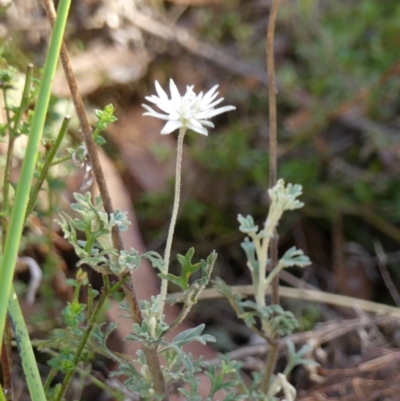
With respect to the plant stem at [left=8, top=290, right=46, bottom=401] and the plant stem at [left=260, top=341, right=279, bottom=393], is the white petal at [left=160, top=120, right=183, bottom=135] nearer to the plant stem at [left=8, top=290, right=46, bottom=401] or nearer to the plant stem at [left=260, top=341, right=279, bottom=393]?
the plant stem at [left=8, top=290, right=46, bottom=401]

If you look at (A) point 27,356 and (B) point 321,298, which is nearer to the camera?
(A) point 27,356

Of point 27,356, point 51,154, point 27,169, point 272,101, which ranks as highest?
point 272,101

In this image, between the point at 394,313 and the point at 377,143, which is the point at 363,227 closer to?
the point at 377,143

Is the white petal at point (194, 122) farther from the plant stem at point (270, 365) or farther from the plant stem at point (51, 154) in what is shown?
the plant stem at point (270, 365)

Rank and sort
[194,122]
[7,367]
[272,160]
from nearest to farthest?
[194,122], [7,367], [272,160]

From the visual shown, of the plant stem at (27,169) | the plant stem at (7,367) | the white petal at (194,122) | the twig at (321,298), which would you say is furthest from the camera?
the twig at (321,298)

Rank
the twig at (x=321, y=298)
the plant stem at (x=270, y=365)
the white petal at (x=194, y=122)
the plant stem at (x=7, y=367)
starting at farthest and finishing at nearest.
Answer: the twig at (x=321, y=298)
the plant stem at (x=270, y=365)
the plant stem at (x=7, y=367)
the white petal at (x=194, y=122)

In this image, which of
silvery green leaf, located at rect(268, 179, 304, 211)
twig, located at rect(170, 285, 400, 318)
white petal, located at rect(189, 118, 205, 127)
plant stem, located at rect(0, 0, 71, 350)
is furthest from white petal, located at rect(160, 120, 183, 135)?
twig, located at rect(170, 285, 400, 318)

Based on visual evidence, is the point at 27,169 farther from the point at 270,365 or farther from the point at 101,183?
the point at 270,365

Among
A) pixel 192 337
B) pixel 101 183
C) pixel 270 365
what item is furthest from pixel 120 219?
pixel 270 365

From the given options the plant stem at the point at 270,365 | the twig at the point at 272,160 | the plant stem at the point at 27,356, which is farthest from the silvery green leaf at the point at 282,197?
the plant stem at the point at 27,356
